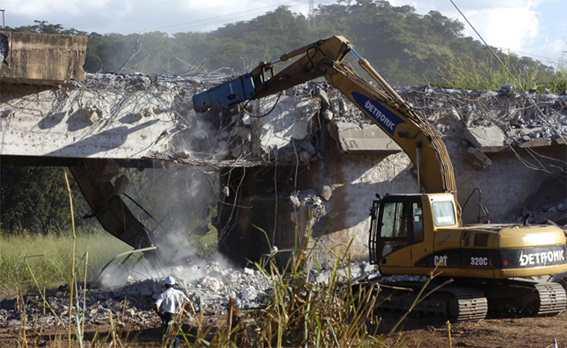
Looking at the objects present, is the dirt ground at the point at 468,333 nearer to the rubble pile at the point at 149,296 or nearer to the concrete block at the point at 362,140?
the rubble pile at the point at 149,296

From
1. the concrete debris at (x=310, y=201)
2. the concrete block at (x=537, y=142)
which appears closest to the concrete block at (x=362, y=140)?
the concrete debris at (x=310, y=201)

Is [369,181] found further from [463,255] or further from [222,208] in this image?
[463,255]

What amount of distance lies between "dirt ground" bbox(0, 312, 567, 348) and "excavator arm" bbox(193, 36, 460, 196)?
2076mm

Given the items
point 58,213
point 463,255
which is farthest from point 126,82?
point 58,213

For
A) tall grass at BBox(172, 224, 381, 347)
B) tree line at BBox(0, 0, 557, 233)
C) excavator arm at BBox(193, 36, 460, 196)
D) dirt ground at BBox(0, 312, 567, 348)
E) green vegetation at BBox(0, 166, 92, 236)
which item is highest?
tree line at BBox(0, 0, 557, 233)

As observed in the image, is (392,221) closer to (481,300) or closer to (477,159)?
(481,300)

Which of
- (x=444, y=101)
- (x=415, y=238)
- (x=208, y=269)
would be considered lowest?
(x=208, y=269)

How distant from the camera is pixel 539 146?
1775 cm

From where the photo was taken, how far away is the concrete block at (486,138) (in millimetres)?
17094

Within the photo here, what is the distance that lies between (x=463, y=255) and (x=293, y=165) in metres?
5.05

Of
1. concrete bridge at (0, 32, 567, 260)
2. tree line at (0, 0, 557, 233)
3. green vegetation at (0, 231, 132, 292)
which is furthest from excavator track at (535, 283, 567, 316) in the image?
tree line at (0, 0, 557, 233)

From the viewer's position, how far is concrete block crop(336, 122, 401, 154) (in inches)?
617

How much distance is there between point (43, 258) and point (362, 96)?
24.3ft

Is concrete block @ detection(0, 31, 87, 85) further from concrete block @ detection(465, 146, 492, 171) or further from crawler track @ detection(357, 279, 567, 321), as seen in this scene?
concrete block @ detection(465, 146, 492, 171)
